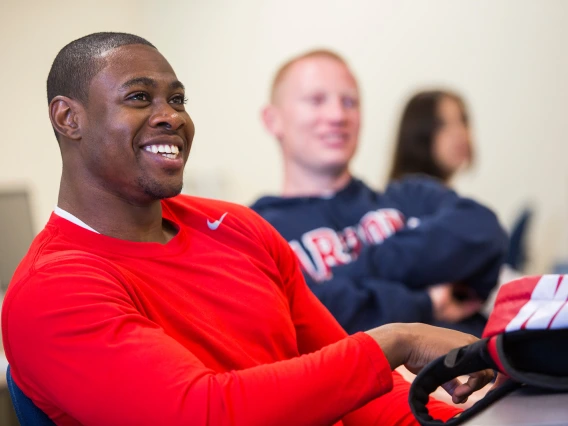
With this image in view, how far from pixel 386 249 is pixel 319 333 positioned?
78 centimetres

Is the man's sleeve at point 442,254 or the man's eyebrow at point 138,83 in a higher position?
the man's eyebrow at point 138,83

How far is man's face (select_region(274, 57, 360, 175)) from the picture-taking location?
91.6 inches

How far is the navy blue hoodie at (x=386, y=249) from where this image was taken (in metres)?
1.98

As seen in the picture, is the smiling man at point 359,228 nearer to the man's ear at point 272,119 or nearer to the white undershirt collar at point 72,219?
the man's ear at point 272,119

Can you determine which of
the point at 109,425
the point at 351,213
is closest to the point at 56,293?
the point at 109,425

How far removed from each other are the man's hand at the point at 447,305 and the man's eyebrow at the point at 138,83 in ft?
3.72

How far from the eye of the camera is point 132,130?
1.12 m

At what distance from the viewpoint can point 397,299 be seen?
1985 millimetres

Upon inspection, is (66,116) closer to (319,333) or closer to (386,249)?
(319,333)

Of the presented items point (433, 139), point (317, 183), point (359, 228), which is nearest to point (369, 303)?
point (359, 228)

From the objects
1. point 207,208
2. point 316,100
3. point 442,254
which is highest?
point 316,100

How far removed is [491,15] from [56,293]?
167 inches

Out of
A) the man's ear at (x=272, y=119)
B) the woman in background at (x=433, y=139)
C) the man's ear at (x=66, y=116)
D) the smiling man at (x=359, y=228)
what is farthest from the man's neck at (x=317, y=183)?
the man's ear at (x=66, y=116)

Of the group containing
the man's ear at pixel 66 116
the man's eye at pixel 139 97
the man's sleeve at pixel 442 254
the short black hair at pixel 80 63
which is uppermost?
the short black hair at pixel 80 63
